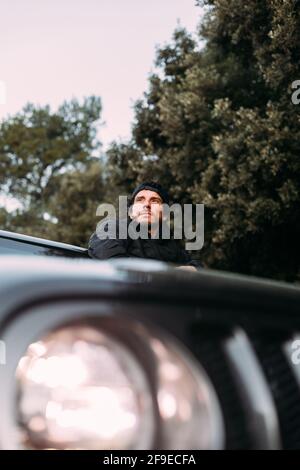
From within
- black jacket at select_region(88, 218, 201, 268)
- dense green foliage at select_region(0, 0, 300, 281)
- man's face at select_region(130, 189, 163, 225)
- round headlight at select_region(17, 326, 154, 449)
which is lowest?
round headlight at select_region(17, 326, 154, 449)

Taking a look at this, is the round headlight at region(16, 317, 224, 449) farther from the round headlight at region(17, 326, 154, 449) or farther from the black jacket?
the black jacket

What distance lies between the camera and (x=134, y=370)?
1393 millimetres

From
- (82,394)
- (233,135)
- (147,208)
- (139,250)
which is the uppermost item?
(233,135)

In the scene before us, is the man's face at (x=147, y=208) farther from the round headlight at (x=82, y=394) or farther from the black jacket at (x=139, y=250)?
the round headlight at (x=82, y=394)

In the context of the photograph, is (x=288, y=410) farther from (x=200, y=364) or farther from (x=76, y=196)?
(x=76, y=196)

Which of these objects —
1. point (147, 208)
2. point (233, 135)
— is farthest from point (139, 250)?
point (233, 135)

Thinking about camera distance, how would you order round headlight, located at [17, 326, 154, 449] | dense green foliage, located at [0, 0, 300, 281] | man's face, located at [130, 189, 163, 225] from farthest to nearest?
dense green foliage, located at [0, 0, 300, 281] → man's face, located at [130, 189, 163, 225] → round headlight, located at [17, 326, 154, 449]

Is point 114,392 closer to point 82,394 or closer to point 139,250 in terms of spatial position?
point 82,394

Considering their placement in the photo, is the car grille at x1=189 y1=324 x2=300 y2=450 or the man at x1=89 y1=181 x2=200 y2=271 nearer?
the car grille at x1=189 y1=324 x2=300 y2=450

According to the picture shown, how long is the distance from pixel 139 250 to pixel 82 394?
133 inches

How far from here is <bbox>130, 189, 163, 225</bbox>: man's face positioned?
5059 millimetres

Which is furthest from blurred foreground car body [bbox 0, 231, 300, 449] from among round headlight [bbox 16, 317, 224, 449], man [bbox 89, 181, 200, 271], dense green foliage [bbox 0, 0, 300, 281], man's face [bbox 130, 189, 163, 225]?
dense green foliage [bbox 0, 0, 300, 281]

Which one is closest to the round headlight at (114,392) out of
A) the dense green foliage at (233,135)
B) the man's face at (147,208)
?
the man's face at (147,208)

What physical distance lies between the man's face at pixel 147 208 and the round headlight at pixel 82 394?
11.9 ft
